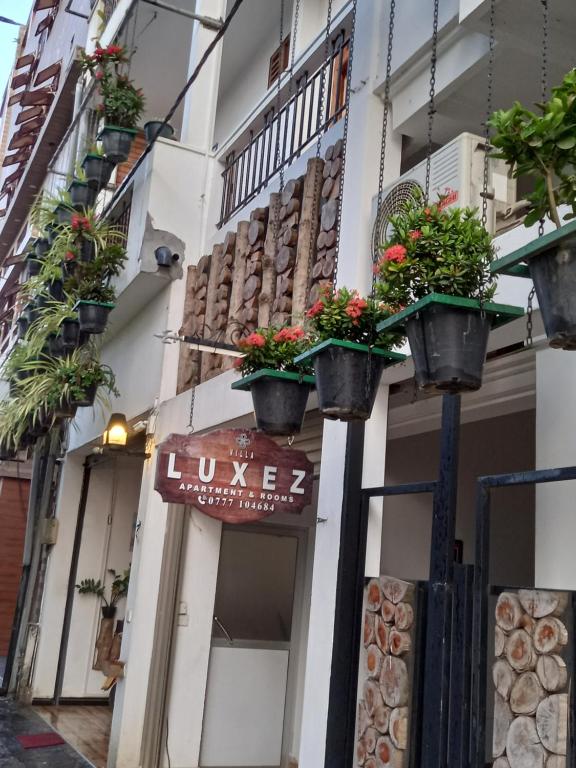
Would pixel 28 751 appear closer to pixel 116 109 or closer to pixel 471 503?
pixel 471 503

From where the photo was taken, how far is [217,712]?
21.9ft

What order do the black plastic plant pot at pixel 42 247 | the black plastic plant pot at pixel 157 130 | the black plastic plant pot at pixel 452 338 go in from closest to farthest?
the black plastic plant pot at pixel 452 338 < the black plastic plant pot at pixel 157 130 < the black plastic plant pot at pixel 42 247

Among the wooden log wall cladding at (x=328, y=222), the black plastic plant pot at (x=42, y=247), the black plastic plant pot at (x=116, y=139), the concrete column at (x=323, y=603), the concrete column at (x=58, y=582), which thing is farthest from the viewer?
the concrete column at (x=58, y=582)

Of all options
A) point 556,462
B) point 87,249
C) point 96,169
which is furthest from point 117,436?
point 556,462

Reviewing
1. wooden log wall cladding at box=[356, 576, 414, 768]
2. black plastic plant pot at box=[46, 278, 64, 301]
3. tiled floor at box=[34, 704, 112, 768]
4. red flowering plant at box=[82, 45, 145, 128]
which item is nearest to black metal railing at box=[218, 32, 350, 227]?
red flowering plant at box=[82, 45, 145, 128]

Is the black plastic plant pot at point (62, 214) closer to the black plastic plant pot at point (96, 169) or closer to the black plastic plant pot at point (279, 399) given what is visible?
the black plastic plant pot at point (96, 169)

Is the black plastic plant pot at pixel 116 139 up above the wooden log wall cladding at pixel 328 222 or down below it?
above

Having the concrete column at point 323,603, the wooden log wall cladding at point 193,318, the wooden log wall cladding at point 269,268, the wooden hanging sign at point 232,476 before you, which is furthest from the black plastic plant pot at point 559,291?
the wooden log wall cladding at point 193,318

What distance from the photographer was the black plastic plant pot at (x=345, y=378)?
10.3ft

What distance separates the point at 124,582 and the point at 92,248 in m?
4.06

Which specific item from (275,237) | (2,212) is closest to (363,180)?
(275,237)

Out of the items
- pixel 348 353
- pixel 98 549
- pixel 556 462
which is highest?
pixel 348 353

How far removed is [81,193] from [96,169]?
1.22 ft

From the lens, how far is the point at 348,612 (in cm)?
399
